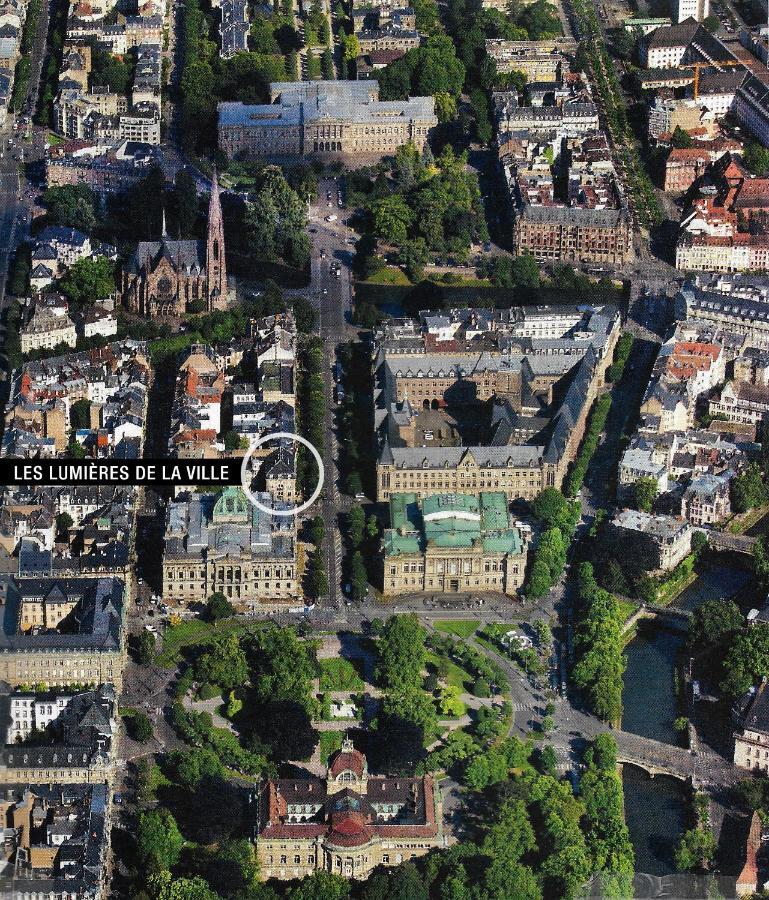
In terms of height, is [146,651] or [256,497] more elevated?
[256,497]

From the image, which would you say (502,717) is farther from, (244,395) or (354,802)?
(244,395)

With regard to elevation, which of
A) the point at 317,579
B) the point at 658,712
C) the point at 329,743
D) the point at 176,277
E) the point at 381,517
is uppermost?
the point at 176,277

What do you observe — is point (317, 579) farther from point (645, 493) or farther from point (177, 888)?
point (177, 888)

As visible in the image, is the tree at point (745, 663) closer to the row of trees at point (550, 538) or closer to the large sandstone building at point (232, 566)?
the row of trees at point (550, 538)

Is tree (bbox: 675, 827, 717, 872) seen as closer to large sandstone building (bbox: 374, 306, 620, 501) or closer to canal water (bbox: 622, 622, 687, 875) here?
canal water (bbox: 622, 622, 687, 875)

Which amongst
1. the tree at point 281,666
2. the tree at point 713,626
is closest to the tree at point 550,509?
the tree at point 713,626

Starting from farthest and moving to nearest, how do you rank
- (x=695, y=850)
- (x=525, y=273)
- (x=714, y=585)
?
(x=525, y=273)
(x=714, y=585)
(x=695, y=850)

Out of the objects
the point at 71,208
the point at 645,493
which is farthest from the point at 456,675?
the point at 71,208
